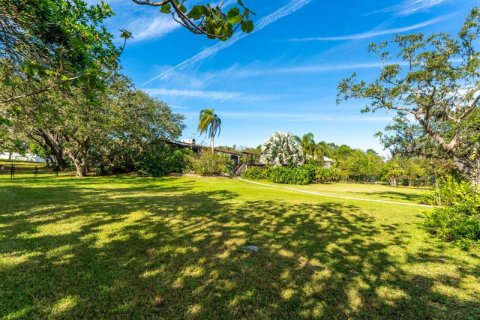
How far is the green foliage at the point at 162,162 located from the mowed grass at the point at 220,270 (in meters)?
16.6

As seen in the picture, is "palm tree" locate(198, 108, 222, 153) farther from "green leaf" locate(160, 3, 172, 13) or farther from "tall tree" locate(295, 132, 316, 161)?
"green leaf" locate(160, 3, 172, 13)

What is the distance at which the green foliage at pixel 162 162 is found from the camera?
77.0ft

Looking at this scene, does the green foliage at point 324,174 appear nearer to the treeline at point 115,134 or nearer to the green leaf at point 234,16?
the treeline at point 115,134

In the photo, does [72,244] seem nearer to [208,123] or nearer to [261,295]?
[261,295]

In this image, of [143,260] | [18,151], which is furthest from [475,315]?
[18,151]

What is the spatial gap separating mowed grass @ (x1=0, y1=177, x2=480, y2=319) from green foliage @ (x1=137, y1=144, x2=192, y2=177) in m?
16.6

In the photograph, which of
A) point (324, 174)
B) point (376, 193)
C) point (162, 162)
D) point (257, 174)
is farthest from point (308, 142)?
point (162, 162)

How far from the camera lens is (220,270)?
3.91m

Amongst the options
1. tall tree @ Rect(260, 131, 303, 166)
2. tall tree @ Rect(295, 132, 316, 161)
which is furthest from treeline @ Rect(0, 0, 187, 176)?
tall tree @ Rect(295, 132, 316, 161)

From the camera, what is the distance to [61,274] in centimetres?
349

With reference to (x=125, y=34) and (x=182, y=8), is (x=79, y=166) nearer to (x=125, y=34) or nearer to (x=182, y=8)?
(x=125, y=34)

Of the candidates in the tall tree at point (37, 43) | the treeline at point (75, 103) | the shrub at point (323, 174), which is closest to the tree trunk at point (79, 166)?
the treeline at point (75, 103)

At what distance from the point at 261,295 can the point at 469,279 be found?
4.00 m

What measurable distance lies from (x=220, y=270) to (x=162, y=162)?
2161 cm
